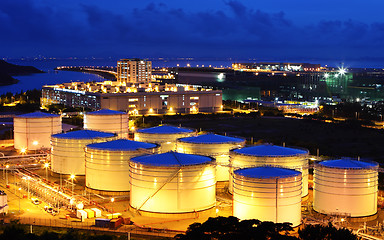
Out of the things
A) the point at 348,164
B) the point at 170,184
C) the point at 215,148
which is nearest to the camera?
the point at 170,184

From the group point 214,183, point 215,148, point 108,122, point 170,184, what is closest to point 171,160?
point 170,184

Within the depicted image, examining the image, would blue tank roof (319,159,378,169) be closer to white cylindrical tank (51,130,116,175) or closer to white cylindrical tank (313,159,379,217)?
white cylindrical tank (313,159,379,217)

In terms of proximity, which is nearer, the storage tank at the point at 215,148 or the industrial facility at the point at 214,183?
the industrial facility at the point at 214,183

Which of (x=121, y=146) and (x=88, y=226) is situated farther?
(x=121, y=146)

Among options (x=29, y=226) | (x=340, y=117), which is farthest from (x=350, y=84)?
(x=29, y=226)

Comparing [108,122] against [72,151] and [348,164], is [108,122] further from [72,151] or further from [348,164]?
[348,164]

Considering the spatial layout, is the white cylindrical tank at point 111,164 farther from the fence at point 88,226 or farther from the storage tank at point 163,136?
the fence at point 88,226

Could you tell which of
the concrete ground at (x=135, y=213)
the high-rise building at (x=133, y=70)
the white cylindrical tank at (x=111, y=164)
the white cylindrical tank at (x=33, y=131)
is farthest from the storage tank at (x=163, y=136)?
the high-rise building at (x=133, y=70)
